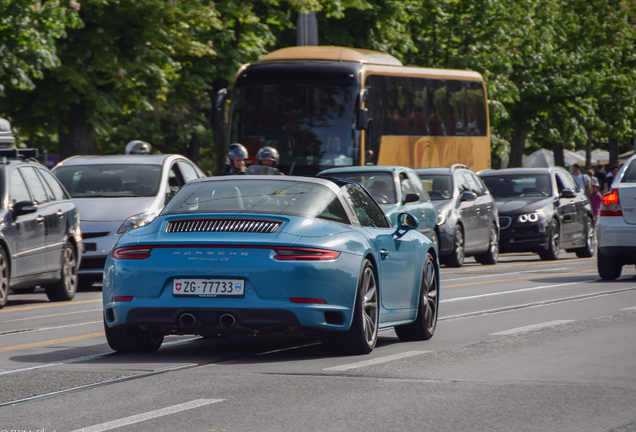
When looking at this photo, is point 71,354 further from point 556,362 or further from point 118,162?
point 118,162

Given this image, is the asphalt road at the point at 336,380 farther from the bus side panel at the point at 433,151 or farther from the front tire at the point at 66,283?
the bus side panel at the point at 433,151

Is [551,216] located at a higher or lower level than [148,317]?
lower

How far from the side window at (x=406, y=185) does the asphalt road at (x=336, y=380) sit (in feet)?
22.7

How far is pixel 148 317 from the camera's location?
25.7 feet

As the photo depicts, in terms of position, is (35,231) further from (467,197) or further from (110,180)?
(467,197)

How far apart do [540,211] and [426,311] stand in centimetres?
1373

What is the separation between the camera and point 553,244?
910 inches

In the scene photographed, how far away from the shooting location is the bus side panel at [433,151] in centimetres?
2595

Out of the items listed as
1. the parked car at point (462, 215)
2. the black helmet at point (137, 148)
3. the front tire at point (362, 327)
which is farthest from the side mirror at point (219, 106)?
the front tire at point (362, 327)

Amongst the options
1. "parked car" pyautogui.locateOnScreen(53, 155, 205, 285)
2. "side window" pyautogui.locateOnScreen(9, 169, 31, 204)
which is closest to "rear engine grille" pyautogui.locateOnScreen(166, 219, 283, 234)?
"side window" pyautogui.locateOnScreen(9, 169, 31, 204)

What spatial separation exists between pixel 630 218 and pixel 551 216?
25.5ft

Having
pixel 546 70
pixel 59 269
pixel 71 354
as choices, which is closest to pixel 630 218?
pixel 59 269

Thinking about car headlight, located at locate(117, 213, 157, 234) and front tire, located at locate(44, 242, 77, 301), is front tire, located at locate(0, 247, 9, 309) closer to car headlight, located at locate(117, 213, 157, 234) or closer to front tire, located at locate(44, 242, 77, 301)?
front tire, located at locate(44, 242, 77, 301)

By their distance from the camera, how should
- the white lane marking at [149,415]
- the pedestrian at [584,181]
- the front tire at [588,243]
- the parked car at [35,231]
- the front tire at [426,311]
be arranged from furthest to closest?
the pedestrian at [584,181] → the front tire at [588,243] → the parked car at [35,231] → the front tire at [426,311] → the white lane marking at [149,415]
